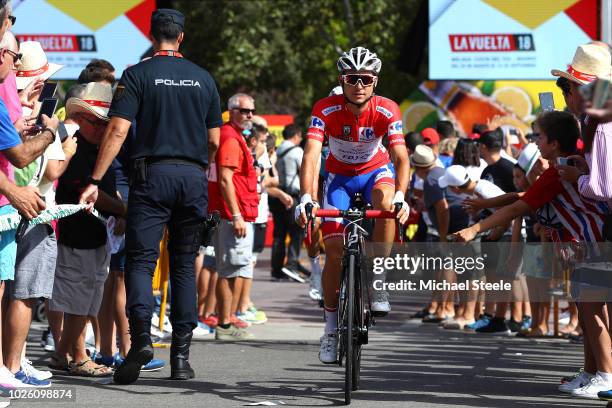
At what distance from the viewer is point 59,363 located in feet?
32.8

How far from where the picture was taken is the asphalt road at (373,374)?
8609mm

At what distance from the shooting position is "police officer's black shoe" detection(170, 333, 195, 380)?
9500mm

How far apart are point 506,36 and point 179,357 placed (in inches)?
688

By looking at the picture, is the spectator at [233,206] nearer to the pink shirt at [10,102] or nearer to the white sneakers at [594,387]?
the pink shirt at [10,102]

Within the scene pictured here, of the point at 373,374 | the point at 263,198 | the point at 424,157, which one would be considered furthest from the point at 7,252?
the point at 263,198

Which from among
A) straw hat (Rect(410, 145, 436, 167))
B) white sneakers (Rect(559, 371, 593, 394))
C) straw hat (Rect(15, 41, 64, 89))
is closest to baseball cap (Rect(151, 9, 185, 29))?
straw hat (Rect(15, 41, 64, 89))

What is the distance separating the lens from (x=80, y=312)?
9.73 metres

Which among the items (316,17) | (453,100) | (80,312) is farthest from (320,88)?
(80,312)

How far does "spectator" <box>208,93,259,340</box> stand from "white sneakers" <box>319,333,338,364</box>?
132 inches

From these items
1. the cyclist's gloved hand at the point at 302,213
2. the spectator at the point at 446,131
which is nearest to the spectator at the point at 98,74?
the cyclist's gloved hand at the point at 302,213

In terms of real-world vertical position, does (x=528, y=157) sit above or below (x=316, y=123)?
above

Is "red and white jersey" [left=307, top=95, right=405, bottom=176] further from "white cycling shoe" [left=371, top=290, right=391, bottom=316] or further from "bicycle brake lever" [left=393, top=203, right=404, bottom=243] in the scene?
"white cycling shoe" [left=371, top=290, right=391, bottom=316]

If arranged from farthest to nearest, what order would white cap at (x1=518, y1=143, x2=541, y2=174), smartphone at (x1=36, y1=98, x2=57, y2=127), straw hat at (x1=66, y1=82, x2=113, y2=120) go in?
white cap at (x1=518, y1=143, x2=541, y2=174) < straw hat at (x1=66, y1=82, x2=113, y2=120) < smartphone at (x1=36, y1=98, x2=57, y2=127)

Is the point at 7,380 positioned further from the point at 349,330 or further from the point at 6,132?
the point at 349,330
